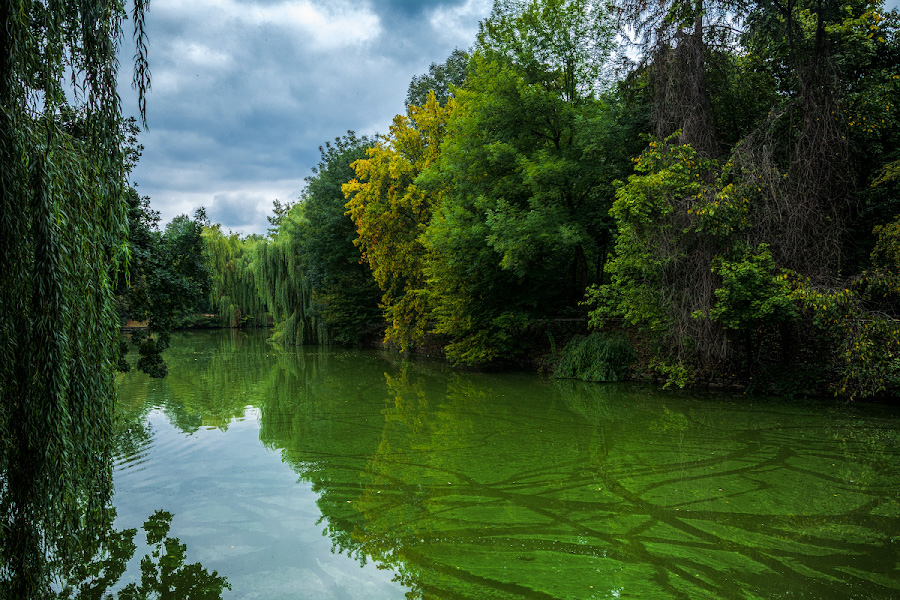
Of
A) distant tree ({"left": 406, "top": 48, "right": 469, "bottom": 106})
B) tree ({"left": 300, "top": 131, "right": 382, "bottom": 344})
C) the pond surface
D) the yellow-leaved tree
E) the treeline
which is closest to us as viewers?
the pond surface

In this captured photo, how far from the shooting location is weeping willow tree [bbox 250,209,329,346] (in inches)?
1075

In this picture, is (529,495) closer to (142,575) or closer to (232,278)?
(142,575)

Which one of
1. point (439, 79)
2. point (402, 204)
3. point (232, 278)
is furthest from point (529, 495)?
point (232, 278)

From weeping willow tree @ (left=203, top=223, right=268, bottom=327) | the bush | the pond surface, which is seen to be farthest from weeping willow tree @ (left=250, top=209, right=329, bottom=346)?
the pond surface

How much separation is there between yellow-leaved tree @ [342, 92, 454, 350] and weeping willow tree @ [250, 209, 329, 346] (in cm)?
828

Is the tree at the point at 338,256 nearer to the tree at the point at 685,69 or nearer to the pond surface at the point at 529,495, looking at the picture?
the pond surface at the point at 529,495

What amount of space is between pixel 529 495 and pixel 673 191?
23.9 feet

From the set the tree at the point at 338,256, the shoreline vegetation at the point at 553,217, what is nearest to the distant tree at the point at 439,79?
the tree at the point at 338,256

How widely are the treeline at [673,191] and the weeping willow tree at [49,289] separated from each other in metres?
7.44

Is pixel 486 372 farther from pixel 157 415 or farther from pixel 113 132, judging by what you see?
pixel 113 132

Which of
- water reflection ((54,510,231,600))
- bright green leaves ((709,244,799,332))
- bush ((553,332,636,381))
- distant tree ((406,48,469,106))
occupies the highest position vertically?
distant tree ((406,48,469,106))

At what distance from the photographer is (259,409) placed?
11.8m

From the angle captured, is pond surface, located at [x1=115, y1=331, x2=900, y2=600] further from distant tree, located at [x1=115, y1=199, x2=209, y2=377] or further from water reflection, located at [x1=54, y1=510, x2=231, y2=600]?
distant tree, located at [x1=115, y1=199, x2=209, y2=377]

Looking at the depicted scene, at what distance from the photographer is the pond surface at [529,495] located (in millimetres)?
4312
